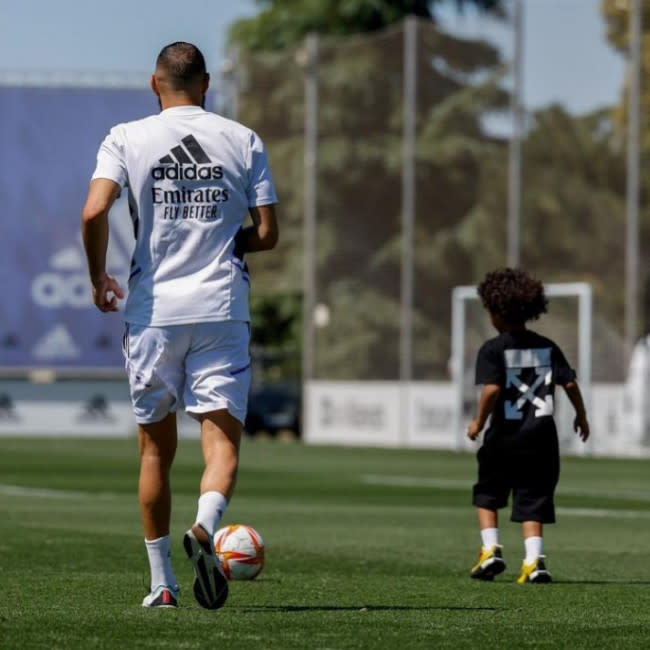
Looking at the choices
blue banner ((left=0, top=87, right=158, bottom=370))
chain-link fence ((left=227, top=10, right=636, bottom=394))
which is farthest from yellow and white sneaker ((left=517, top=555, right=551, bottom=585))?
blue banner ((left=0, top=87, right=158, bottom=370))

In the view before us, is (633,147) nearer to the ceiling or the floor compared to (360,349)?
nearer to the ceiling

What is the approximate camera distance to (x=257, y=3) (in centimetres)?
6525

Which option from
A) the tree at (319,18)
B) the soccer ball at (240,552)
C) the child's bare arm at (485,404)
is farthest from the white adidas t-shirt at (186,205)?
the tree at (319,18)

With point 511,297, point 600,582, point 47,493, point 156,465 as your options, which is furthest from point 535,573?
point 47,493

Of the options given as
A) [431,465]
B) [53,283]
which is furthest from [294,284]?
[431,465]

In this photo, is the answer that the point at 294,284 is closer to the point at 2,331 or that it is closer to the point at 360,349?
the point at 360,349

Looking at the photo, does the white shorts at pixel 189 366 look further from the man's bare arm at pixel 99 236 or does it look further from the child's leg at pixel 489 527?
the child's leg at pixel 489 527

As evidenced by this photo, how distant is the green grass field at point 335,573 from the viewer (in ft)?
22.0

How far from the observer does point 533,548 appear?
945cm

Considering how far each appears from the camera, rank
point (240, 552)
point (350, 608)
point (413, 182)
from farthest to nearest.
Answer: point (413, 182), point (240, 552), point (350, 608)

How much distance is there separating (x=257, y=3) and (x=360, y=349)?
2887cm

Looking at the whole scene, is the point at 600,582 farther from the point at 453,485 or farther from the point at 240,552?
the point at 453,485

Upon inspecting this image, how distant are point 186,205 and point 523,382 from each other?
2791 millimetres

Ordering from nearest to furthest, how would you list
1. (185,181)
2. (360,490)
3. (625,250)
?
(185,181) < (360,490) < (625,250)
